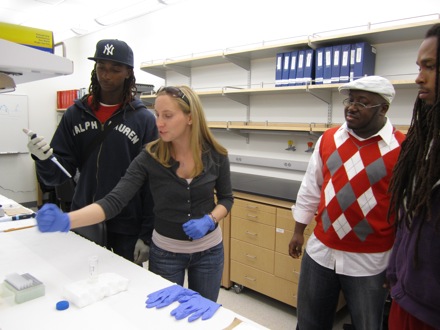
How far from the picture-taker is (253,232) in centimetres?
257

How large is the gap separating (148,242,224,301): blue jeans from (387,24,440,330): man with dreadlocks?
25.5 inches

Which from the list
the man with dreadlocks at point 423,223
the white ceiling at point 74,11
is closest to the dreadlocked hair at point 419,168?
the man with dreadlocks at point 423,223

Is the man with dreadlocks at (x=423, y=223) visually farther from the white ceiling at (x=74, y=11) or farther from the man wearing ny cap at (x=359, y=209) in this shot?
the white ceiling at (x=74, y=11)

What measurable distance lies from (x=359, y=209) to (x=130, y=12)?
359 centimetres

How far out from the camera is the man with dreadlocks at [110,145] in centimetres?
156

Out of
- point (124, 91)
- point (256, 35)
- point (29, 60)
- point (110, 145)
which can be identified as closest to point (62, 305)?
point (29, 60)

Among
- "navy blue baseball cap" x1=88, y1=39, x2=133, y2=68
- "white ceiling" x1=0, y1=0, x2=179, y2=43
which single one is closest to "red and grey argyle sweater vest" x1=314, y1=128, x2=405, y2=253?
"navy blue baseball cap" x1=88, y1=39, x2=133, y2=68

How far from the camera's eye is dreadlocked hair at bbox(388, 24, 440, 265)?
97 centimetres

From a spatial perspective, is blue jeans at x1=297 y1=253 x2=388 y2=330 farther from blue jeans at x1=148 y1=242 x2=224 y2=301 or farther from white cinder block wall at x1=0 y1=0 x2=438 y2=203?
white cinder block wall at x1=0 y1=0 x2=438 y2=203

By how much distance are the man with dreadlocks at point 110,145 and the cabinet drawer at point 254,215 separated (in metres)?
1.09

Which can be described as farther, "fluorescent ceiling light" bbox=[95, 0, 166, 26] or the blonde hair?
"fluorescent ceiling light" bbox=[95, 0, 166, 26]

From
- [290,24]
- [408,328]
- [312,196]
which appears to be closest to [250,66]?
[290,24]

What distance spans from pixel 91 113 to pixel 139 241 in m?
0.63

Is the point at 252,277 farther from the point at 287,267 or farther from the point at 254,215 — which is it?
the point at 254,215
